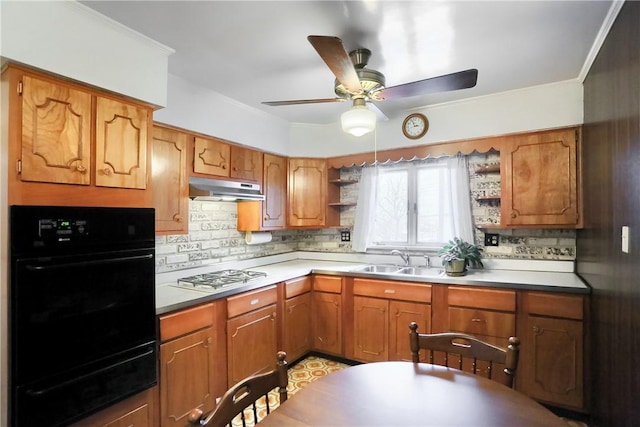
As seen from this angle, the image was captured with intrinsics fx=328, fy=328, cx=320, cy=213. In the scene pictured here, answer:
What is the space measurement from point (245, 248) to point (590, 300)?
2.78 m

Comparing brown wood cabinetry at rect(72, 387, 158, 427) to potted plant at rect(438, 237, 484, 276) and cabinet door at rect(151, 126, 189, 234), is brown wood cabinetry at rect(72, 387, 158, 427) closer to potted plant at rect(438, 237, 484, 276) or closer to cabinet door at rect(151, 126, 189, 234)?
→ cabinet door at rect(151, 126, 189, 234)

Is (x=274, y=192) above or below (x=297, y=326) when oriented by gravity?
above

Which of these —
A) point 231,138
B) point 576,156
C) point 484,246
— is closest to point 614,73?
point 576,156

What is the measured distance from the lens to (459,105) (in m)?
2.92

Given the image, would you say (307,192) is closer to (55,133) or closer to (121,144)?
(121,144)

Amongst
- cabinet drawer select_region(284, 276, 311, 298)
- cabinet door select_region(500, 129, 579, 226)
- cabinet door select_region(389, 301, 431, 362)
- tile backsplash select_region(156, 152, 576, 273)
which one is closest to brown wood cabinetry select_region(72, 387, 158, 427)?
tile backsplash select_region(156, 152, 576, 273)

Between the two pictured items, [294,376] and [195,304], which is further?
[294,376]

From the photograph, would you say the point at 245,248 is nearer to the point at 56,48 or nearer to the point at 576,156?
the point at 56,48

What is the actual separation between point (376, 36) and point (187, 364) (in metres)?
2.24

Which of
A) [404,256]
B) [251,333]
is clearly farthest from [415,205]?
[251,333]

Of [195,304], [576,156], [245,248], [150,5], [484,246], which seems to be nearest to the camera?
[150,5]

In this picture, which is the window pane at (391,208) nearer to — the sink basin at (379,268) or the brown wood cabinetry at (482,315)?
the sink basin at (379,268)

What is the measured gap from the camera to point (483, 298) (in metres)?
2.46

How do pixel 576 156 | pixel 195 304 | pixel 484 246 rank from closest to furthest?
pixel 195 304 < pixel 576 156 < pixel 484 246
